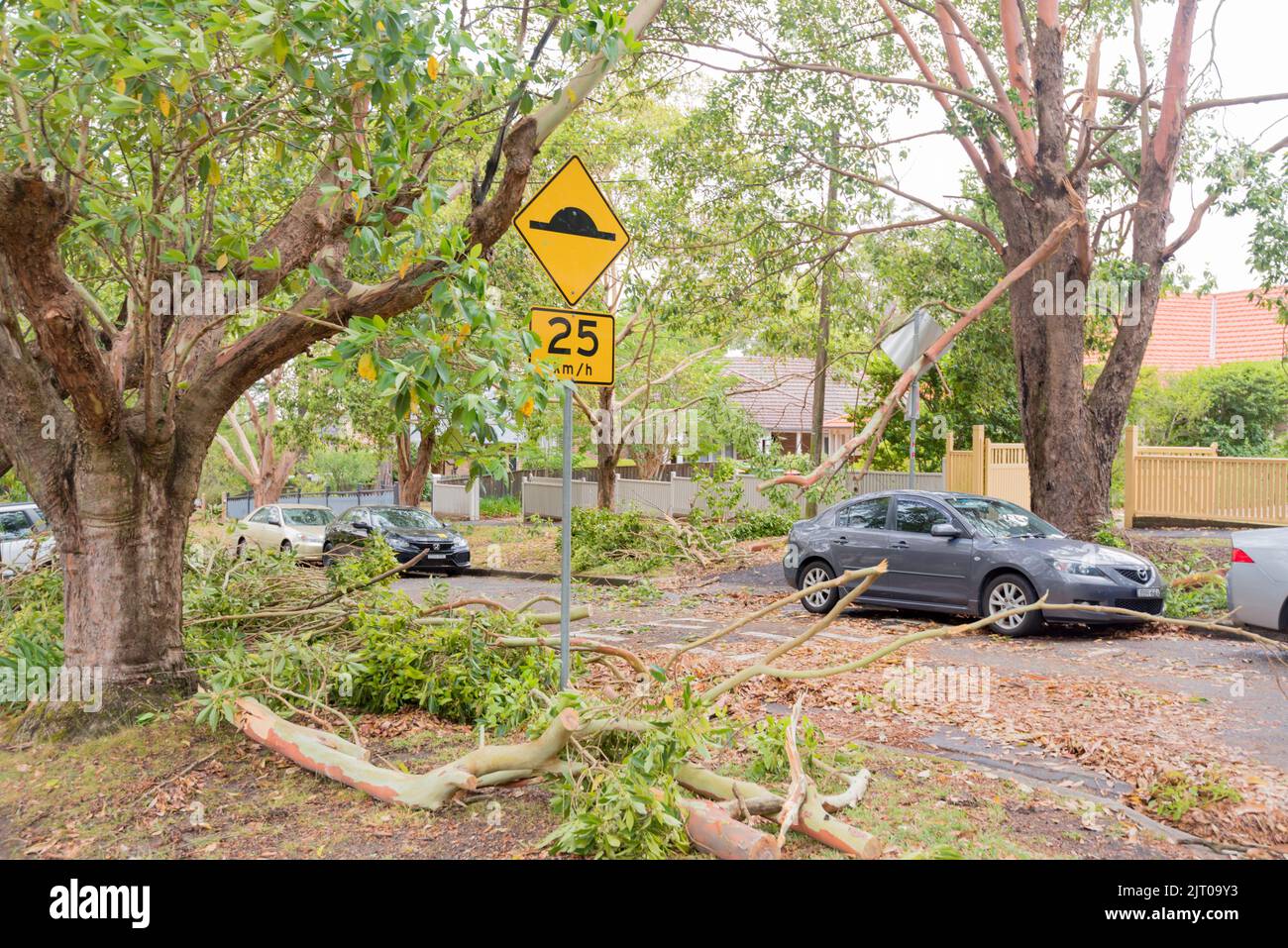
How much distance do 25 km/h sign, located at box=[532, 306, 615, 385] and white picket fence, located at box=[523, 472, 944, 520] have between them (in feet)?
50.2

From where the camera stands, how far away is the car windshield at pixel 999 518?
12.1 meters

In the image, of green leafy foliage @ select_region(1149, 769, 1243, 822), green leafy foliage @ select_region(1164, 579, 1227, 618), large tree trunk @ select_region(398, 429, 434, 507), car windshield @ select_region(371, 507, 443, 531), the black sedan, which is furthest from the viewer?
large tree trunk @ select_region(398, 429, 434, 507)

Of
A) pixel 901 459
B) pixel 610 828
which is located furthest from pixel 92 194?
pixel 901 459

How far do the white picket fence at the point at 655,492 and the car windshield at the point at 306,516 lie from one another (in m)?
5.55

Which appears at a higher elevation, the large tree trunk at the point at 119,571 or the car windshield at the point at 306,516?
the large tree trunk at the point at 119,571

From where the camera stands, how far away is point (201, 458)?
24.5 ft

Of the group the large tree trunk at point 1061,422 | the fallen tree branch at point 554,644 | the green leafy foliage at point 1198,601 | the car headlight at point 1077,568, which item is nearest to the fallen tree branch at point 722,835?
the fallen tree branch at point 554,644

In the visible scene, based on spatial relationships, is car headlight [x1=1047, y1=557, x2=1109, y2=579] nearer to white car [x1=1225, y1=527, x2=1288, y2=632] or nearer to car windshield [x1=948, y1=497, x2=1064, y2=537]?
car windshield [x1=948, y1=497, x2=1064, y2=537]

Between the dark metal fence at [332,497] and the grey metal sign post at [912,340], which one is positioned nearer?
the grey metal sign post at [912,340]

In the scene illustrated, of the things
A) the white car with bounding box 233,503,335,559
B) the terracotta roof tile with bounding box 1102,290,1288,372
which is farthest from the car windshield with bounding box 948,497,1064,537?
the terracotta roof tile with bounding box 1102,290,1288,372

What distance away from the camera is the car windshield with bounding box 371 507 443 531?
2144cm

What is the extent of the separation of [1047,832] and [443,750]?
364 cm

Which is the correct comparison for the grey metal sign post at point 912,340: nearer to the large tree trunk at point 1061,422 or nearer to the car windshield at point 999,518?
the large tree trunk at point 1061,422
